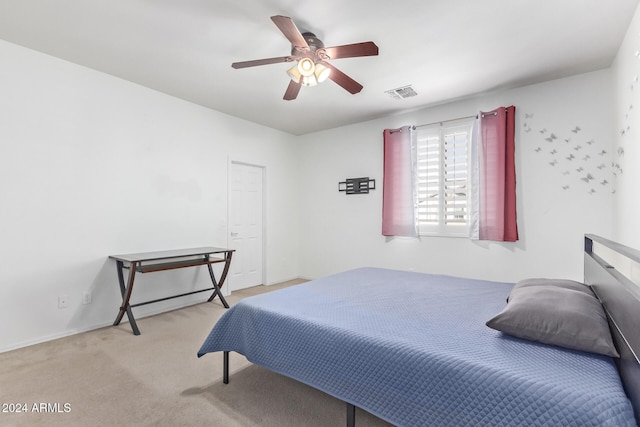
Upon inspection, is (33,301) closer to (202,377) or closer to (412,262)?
(202,377)

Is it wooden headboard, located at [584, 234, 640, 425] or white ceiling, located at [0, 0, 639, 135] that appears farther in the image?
white ceiling, located at [0, 0, 639, 135]

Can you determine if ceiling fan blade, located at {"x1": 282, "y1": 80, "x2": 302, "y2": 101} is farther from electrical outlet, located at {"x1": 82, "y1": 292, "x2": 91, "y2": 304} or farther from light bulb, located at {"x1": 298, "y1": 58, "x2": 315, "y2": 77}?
electrical outlet, located at {"x1": 82, "y1": 292, "x2": 91, "y2": 304}

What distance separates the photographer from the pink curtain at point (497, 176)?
3322 mm

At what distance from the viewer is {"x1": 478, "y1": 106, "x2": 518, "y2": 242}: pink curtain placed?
3.32 metres

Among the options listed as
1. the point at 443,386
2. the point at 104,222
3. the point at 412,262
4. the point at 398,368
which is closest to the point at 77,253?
the point at 104,222

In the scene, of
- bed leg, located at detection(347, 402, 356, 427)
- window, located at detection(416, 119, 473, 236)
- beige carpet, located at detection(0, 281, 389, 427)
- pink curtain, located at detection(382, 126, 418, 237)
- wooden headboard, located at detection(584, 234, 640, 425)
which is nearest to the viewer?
wooden headboard, located at detection(584, 234, 640, 425)

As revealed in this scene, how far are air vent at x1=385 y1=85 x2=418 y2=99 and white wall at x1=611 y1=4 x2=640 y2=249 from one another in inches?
68.1

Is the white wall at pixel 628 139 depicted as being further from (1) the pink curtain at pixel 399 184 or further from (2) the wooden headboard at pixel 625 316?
(1) the pink curtain at pixel 399 184

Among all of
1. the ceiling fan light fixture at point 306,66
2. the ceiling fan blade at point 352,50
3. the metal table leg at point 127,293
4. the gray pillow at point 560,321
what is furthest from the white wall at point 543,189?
the metal table leg at point 127,293

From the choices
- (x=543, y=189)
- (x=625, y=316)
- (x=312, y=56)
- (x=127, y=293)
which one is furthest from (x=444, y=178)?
(x=127, y=293)

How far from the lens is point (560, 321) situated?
4.26ft

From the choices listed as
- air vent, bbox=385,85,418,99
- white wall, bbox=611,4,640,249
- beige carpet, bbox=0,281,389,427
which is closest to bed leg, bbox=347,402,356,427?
beige carpet, bbox=0,281,389,427

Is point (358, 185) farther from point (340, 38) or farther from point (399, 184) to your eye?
point (340, 38)

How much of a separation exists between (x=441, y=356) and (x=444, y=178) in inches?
118
